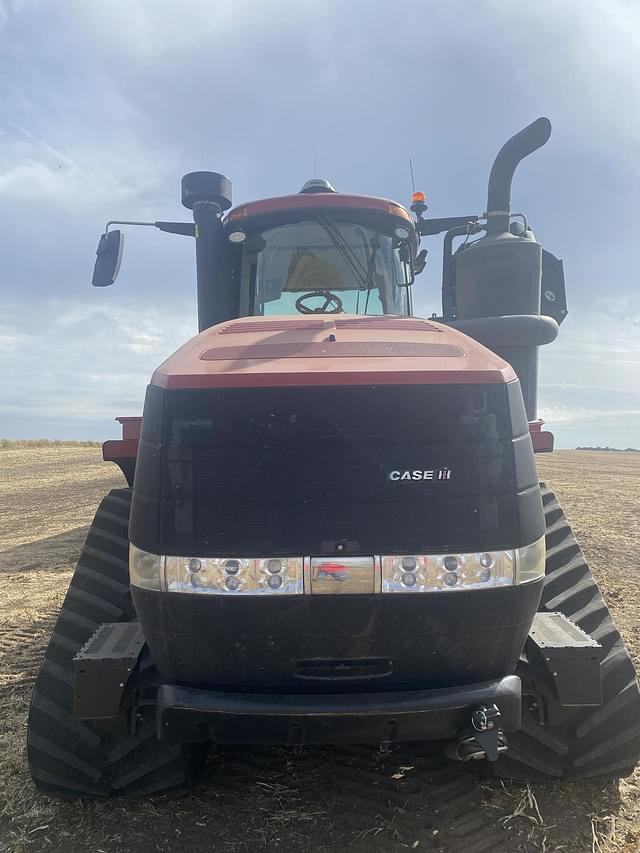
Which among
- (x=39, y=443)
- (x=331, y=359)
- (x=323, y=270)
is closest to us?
(x=331, y=359)

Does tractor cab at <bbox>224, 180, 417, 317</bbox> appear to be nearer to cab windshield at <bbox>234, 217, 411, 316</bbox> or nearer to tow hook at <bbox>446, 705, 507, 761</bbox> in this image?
cab windshield at <bbox>234, 217, 411, 316</bbox>

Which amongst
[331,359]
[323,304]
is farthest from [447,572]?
[323,304]

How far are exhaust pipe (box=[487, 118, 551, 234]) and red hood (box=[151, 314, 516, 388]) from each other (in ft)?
10.6

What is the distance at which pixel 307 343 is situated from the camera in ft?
8.35

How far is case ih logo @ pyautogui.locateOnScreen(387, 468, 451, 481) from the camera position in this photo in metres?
2.14

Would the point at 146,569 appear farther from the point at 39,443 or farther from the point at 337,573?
the point at 39,443

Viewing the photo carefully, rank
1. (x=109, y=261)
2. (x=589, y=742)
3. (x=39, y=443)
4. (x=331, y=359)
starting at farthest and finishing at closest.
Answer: (x=39, y=443) < (x=109, y=261) < (x=589, y=742) < (x=331, y=359)

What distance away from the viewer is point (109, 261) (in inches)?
165

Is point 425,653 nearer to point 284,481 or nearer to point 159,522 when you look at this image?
point 284,481

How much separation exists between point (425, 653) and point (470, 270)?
12.0 ft

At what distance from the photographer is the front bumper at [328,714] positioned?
2.13 meters

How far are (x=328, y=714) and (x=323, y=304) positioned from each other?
245 centimetres

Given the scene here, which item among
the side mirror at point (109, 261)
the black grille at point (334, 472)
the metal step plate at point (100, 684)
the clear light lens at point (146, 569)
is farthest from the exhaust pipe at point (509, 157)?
the metal step plate at point (100, 684)

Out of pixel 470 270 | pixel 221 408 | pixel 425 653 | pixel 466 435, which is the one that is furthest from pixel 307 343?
pixel 470 270
